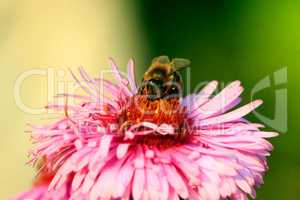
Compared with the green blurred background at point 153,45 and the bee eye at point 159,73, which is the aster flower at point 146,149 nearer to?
the bee eye at point 159,73

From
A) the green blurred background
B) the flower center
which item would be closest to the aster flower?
the flower center

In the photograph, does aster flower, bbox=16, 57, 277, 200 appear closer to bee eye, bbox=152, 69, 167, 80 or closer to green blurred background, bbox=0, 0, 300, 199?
bee eye, bbox=152, 69, 167, 80

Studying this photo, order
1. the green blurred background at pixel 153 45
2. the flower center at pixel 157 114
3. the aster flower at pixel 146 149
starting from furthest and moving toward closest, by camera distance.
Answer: the green blurred background at pixel 153 45, the flower center at pixel 157 114, the aster flower at pixel 146 149

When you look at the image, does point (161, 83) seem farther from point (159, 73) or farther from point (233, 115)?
point (233, 115)

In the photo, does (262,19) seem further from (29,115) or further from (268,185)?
(29,115)

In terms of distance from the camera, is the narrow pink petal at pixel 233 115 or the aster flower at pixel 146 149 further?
the narrow pink petal at pixel 233 115

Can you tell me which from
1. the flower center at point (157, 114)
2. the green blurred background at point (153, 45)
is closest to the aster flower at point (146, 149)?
the flower center at point (157, 114)

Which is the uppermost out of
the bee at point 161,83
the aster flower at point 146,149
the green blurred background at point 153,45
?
the green blurred background at point 153,45
